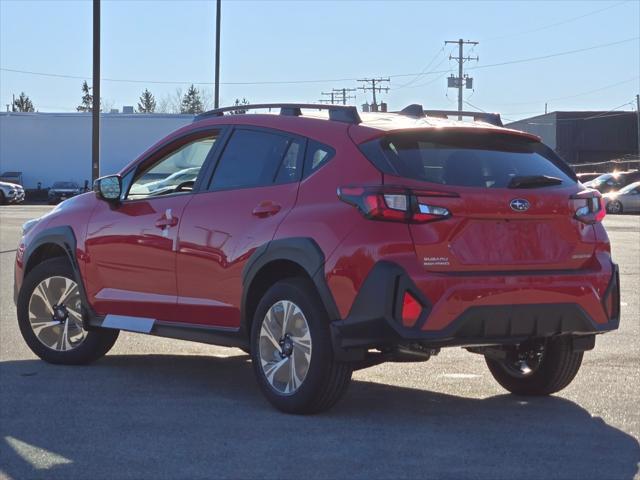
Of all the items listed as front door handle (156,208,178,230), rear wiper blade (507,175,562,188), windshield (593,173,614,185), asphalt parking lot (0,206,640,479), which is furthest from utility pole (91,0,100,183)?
windshield (593,173,614,185)

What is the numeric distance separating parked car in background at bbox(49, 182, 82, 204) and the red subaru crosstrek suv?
50058 mm

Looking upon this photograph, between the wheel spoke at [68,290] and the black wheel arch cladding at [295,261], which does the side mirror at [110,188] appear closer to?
the wheel spoke at [68,290]

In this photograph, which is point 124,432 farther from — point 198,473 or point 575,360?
point 575,360

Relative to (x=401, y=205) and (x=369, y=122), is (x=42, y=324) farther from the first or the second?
(x=401, y=205)

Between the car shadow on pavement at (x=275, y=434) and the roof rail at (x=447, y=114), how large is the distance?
1718mm

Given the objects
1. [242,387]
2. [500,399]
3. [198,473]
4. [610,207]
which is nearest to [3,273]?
[242,387]

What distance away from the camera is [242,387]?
25.6 ft

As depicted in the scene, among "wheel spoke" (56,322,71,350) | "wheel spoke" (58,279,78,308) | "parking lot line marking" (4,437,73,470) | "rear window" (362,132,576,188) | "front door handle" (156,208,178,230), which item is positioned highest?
"rear window" (362,132,576,188)

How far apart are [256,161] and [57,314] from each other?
7.43ft

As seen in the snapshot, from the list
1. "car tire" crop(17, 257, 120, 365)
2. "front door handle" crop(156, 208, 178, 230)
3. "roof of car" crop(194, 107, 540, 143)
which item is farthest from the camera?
"car tire" crop(17, 257, 120, 365)

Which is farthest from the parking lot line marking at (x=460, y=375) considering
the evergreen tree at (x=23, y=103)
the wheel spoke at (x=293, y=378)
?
the evergreen tree at (x=23, y=103)

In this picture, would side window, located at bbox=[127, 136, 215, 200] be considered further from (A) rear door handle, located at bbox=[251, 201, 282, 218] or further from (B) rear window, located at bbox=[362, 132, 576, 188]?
(B) rear window, located at bbox=[362, 132, 576, 188]

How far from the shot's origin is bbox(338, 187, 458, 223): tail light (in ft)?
20.5

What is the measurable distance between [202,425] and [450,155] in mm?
1973
